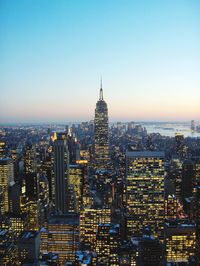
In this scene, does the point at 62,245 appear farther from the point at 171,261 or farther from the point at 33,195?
the point at 33,195

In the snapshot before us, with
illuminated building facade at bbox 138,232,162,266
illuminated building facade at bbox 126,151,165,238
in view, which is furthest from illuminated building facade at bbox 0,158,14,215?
illuminated building facade at bbox 138,232,162,266

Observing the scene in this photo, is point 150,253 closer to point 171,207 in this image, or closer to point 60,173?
point 171,207

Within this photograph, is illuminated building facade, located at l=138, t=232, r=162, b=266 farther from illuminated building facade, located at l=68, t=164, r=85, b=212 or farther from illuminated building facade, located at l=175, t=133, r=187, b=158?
illuminated building facade, located at l=175, t=133, r=187, b=158

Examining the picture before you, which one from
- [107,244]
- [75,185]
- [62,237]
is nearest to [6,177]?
[75,185]

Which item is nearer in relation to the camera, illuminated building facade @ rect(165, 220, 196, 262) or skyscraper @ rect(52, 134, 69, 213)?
illuminated building facade @ rect(165, 220, 196, 262)

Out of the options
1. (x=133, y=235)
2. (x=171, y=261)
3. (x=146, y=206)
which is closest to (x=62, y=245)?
(x=133, y=235)

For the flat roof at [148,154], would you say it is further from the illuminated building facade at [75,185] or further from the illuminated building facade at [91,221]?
the illuminated building facade at [91,221]

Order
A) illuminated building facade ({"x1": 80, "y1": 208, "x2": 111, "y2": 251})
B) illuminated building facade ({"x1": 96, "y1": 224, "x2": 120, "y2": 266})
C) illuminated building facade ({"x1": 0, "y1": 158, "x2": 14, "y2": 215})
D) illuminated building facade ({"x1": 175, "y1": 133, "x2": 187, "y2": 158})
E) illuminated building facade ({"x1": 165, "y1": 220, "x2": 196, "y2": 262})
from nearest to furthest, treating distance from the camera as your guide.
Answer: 1. illuminated building facade ({"x1": 96, "y1": 224, "x2": 120, "y2": 266})
2. illuminated building facade ({"x1": 165, "y1": 220, "x2": 196, "y2": 262})
3. illuminated building facade ({"x1": 80, "y1": 208, "x2": 111, "y2": 251})
4. illuminated building facade ({"x1": 0, "y1": 158, "x2": 14, "y2": 215})
5. illuminated building facade ({"x1": 175, "y1": 133, "x2": 187, "y2": 158})
